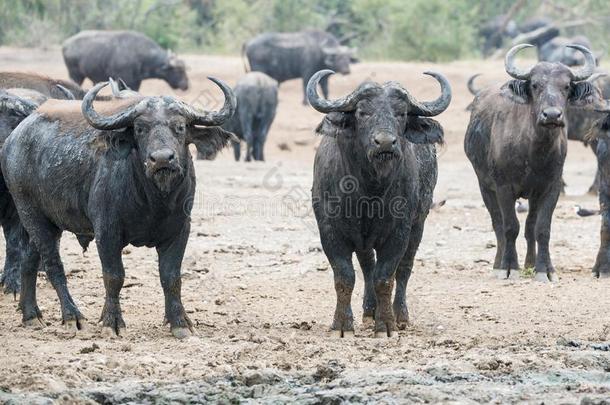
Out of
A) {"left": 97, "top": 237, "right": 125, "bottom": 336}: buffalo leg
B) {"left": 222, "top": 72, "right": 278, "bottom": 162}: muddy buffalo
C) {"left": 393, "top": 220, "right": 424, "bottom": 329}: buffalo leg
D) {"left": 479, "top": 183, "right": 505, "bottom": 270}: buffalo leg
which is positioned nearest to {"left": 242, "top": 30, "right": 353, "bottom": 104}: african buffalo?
{"left": 222, "top": 72, "right": 278, "bottom": 162}: muddy buffalo

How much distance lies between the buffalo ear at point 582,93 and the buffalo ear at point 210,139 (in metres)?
4.06

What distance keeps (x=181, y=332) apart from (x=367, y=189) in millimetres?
1633

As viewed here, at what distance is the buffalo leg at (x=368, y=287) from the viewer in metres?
9.78

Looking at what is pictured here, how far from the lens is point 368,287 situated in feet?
32.3

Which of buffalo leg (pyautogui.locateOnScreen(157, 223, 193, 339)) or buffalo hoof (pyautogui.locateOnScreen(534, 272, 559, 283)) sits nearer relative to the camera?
Answer: buffalo leg (pyautogui.locateOnScreen(157, 223, 193, 339))

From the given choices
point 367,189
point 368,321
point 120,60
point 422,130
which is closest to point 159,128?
point 367,189

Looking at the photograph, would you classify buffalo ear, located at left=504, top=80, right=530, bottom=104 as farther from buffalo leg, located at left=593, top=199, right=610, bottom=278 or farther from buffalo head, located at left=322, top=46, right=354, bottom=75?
buffalo head, located at left=322, top=46, right=354, bottom=75

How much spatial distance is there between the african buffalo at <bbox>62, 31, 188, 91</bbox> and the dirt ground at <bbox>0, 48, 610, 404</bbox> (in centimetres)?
1253

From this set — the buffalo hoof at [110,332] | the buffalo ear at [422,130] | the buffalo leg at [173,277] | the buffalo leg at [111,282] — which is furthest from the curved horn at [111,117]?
the buffalo ear at [422,130]

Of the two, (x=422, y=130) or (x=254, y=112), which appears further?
(x=254, y=112)

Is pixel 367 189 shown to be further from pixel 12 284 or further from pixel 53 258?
pixel 12 284

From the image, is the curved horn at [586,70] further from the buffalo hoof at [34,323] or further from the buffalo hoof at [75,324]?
the buffalo hoof at [34,323]

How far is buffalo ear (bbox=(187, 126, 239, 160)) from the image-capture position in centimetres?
938

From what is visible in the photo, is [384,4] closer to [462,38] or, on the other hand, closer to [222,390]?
[462,38]
